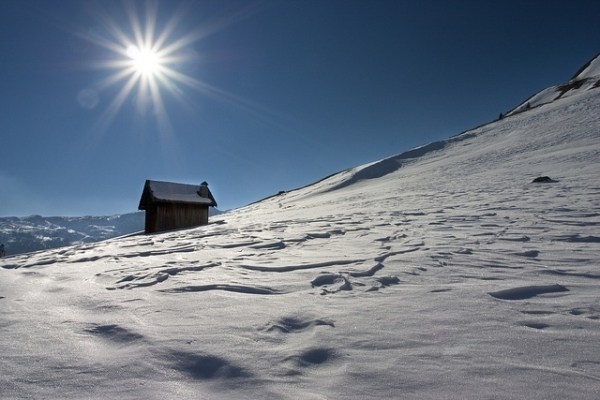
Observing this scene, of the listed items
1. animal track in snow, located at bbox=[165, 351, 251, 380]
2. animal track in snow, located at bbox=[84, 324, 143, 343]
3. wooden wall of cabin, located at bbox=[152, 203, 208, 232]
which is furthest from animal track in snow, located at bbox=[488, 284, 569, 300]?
wooden wall of cabin, located at bbox=[152, 203, 208, 232]

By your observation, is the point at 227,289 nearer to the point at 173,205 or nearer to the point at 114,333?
the point at 114,333

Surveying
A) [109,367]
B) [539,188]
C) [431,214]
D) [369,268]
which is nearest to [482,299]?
[369,268]

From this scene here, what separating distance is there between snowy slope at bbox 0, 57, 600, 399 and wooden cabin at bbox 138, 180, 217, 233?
51.0 ft

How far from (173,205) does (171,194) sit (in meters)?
0.83

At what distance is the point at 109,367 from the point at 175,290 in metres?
1.56

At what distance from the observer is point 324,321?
2389 millimetres

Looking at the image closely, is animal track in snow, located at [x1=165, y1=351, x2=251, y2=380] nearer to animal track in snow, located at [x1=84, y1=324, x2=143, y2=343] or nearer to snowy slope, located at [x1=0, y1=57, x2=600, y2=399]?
snowy slope, located at [x1=0, y1=57, x2=600, y2=399]

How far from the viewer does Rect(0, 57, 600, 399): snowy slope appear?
164 centimetres

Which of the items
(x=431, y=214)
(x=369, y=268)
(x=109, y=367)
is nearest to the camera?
(x=109, y=367)

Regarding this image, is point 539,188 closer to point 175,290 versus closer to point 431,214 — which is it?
point 431,214

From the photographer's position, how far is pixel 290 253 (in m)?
5.25

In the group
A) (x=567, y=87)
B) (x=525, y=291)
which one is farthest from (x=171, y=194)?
(x=567, y=87)

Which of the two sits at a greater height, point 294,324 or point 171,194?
point 171,194

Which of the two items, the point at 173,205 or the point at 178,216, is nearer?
the point at 173,205
